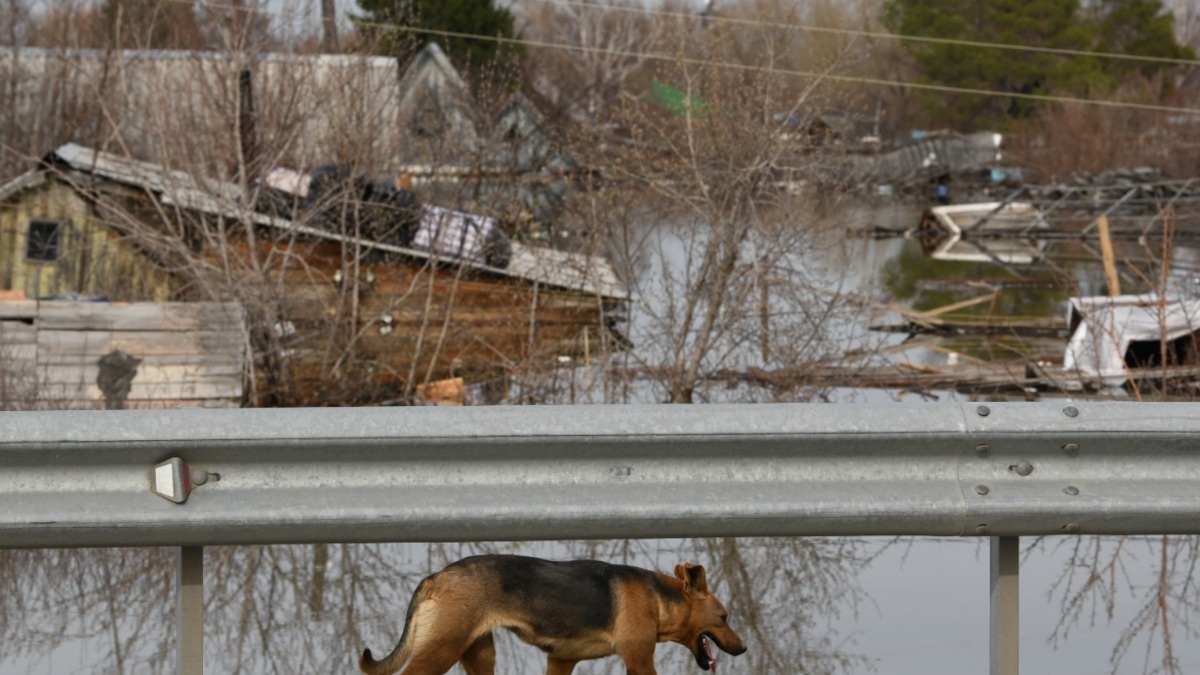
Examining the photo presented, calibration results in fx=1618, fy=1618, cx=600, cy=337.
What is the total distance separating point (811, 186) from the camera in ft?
47.8

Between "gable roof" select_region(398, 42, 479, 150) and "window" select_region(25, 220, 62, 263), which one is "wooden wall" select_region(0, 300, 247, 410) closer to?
"gable roof" select_region(398, 42, 479, 150)

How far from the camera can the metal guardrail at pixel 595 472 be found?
3.70 metres

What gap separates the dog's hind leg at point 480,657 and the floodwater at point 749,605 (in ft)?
3.07

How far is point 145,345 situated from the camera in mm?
13758

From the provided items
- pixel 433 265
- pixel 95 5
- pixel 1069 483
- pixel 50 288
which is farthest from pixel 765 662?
pixel 95 5

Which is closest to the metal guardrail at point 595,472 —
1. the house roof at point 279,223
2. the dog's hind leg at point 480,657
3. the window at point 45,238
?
the dog's hind leg at point 480,657

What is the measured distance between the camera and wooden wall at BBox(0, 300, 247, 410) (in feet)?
44.3

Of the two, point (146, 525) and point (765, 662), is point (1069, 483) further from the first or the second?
point (146, 525)

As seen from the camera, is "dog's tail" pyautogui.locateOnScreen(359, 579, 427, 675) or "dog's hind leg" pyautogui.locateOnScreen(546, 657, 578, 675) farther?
"dog's hind leg" pyautogui.locateOnScreen(546, 657, 578, 675)

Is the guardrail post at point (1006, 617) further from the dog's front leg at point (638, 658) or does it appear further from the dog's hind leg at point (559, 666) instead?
the dog's hind leg at point (559, 666)

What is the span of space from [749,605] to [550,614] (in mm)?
2061

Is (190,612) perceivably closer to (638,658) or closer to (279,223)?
(638,658)

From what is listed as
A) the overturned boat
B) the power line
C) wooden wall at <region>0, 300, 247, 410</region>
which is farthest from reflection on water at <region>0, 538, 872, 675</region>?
the overturned boat

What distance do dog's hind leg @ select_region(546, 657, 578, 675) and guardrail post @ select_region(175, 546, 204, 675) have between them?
826 millimetres
